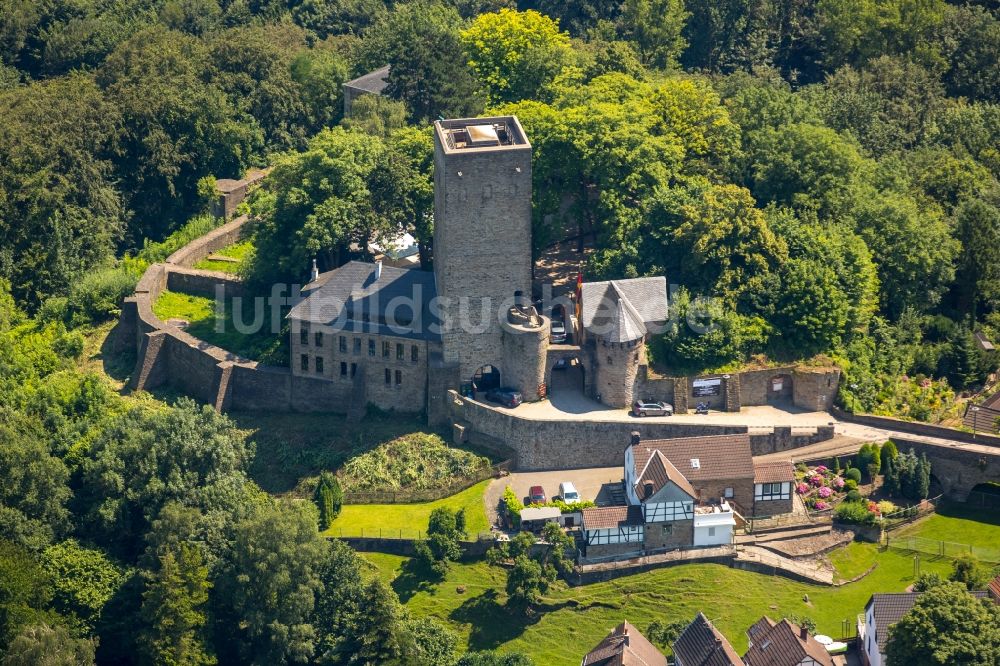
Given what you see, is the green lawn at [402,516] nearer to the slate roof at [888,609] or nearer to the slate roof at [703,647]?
the slate roof at [703,647]

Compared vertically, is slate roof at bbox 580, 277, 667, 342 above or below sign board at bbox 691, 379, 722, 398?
above

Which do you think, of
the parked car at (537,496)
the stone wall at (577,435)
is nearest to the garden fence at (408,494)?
the stone wall at (577,435)

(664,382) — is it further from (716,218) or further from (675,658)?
(675,658)

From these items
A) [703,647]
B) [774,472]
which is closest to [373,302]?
[774,472]

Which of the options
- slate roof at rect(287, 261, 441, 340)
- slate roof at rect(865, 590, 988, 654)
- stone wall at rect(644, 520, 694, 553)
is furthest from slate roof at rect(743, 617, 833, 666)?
slate roof at rect(287, 261, 441, 340)

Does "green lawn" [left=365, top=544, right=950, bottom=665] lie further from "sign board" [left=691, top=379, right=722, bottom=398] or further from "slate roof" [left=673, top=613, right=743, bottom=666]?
"sign board" [left=691, top=379, right=722, bottom=398]

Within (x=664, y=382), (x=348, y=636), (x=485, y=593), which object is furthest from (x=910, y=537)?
(x=348, y=636)
